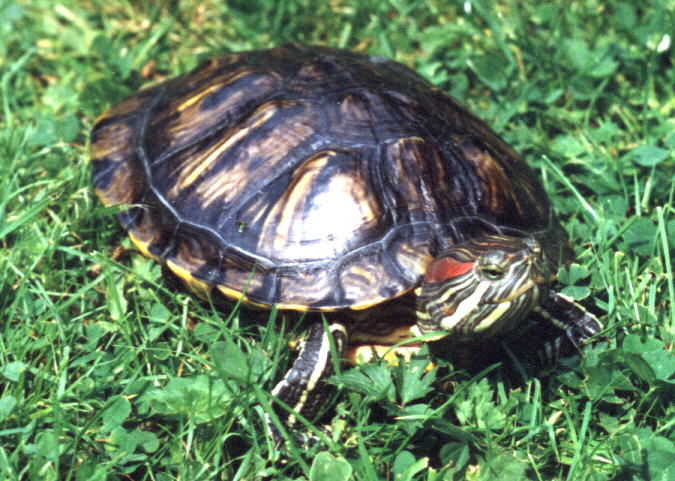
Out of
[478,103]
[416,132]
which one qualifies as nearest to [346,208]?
[416,132]

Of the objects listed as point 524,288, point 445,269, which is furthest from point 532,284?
point 445,269

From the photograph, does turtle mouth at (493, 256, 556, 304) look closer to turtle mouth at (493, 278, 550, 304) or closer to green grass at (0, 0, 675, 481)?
turtle mouth at (493, 278, 550, 304)

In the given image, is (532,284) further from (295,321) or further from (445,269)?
(295,321)

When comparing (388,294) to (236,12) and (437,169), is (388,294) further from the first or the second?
(236,12)

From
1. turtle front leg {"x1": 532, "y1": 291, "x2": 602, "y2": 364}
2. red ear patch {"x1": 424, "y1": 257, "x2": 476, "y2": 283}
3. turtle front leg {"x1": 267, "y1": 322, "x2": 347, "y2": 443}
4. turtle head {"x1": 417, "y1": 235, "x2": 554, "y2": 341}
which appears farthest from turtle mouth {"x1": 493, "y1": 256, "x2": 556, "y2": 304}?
turtle front leg {"x1": 267, "y1": 322, "x2": 347, "y2": 443}

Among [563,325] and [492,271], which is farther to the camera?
[563,325]

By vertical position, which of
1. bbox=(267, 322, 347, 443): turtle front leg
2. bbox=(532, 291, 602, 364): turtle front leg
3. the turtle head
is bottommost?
bbox=(267, 322, 347, 443): turtle front leg

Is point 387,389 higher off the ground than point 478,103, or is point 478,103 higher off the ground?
point 478,103
